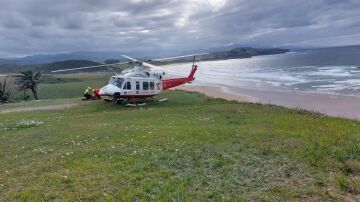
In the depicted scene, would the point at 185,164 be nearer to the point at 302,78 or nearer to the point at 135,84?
the point at 135,84

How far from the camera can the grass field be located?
322 inches

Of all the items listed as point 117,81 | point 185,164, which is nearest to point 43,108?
point 117,81

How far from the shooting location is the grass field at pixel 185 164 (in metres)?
8.18

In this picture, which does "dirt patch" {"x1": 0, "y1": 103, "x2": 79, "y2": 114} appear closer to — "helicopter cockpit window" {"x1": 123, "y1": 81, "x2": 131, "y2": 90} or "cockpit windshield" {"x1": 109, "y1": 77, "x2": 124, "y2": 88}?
"cockpit windshield" {"x1": 109, "y1": 77, "x2": 124, "y2": 88}

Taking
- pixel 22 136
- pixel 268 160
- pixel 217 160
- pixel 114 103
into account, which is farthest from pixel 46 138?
pixel 114 103

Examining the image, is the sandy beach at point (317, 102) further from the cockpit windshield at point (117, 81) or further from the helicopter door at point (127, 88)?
the cockpit windshield at point (117, 81)

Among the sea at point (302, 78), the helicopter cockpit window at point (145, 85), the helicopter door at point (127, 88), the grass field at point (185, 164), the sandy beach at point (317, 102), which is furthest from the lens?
the sea at point (302, 78)

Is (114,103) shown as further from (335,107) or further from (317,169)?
(317,169)

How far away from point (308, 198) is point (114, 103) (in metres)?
25.5

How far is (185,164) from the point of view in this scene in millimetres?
10227

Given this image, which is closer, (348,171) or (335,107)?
(348,171)

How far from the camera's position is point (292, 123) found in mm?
17000

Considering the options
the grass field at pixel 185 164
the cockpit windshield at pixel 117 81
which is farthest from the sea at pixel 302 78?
the grass field at pixel 185 164

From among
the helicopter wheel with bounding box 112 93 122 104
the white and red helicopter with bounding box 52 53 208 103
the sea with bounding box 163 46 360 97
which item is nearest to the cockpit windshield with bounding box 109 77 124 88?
the white and red helicopter with bounding box 52 53 208 103
